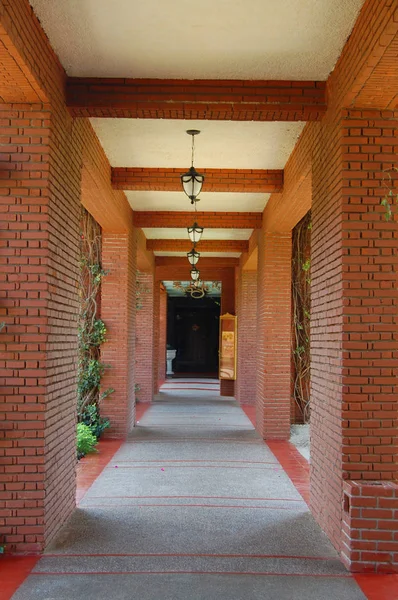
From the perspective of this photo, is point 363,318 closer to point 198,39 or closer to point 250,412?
point 198,39

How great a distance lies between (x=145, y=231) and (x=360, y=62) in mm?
8339

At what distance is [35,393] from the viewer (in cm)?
410

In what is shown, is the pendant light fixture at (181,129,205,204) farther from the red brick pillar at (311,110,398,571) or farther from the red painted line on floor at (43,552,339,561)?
the red painted line on floor at (43,552,339,561)

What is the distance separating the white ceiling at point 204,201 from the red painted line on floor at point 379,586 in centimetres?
583

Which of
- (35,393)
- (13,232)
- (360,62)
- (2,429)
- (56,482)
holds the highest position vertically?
(360,62)

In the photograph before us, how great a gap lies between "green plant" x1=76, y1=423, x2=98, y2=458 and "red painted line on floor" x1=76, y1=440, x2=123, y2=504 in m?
0.09

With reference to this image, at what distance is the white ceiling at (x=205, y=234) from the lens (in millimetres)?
11445

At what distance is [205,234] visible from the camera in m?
11.9

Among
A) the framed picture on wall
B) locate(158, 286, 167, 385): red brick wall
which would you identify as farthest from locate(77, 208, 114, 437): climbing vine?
locate(158, 286, 167, 385): red brick wall

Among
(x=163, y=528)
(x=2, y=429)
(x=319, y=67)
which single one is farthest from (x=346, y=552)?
(x=319, y=67)

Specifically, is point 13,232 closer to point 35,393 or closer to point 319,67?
point 35,393

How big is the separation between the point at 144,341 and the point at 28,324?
1003cm

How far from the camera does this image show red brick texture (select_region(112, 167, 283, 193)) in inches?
293

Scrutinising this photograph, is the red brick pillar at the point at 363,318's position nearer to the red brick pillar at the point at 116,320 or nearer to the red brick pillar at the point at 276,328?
the red brick pillar at the point at 276,328
